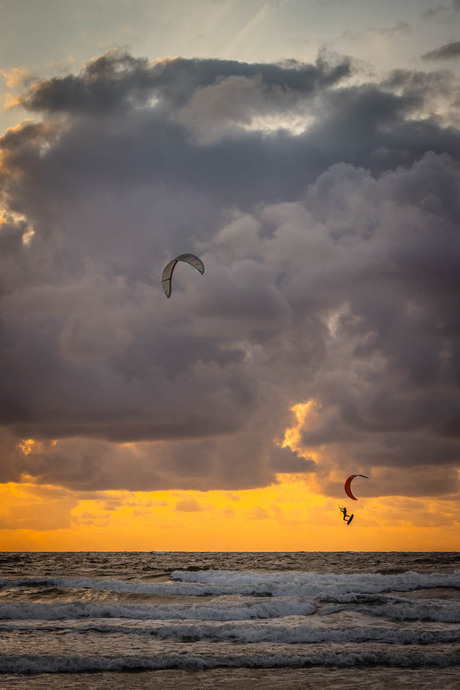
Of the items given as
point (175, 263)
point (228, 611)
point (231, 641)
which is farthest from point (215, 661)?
point (175, 263)

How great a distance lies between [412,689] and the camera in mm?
10305

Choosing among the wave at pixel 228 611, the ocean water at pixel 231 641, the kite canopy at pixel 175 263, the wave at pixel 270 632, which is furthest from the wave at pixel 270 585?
the kite canopy at pixel 175 263

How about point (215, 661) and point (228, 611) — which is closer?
point (215, 661)

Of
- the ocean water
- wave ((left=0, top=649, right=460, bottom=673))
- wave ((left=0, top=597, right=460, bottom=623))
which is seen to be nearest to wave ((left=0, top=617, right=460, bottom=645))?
the ocean water

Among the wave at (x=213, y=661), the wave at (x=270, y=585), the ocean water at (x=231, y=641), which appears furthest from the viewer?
the wave at (x=270, y=585)

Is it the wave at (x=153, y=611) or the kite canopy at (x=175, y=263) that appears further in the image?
the kite canopy at (x=175, y=263)

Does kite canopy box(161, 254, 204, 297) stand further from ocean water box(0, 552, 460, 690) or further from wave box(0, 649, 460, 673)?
wave box(0, 649, 460, 673)

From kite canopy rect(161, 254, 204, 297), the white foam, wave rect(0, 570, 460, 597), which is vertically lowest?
wave rect(0, 570, 460, 597)

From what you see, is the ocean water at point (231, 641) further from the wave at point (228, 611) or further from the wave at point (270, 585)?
the wave at point (270, 585)

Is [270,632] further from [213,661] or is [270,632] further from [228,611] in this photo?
[228,611]

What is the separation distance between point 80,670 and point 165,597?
47.5ft

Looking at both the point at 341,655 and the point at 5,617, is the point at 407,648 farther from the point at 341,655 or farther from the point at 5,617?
the point at 5,617

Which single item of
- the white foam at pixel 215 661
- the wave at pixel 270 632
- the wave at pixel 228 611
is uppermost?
the white foam at pixel 215 661

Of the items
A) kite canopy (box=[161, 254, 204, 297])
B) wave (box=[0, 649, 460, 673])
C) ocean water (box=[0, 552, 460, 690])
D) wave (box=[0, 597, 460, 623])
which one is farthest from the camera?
kite canopy (box=[161, 254, 204, 297])
